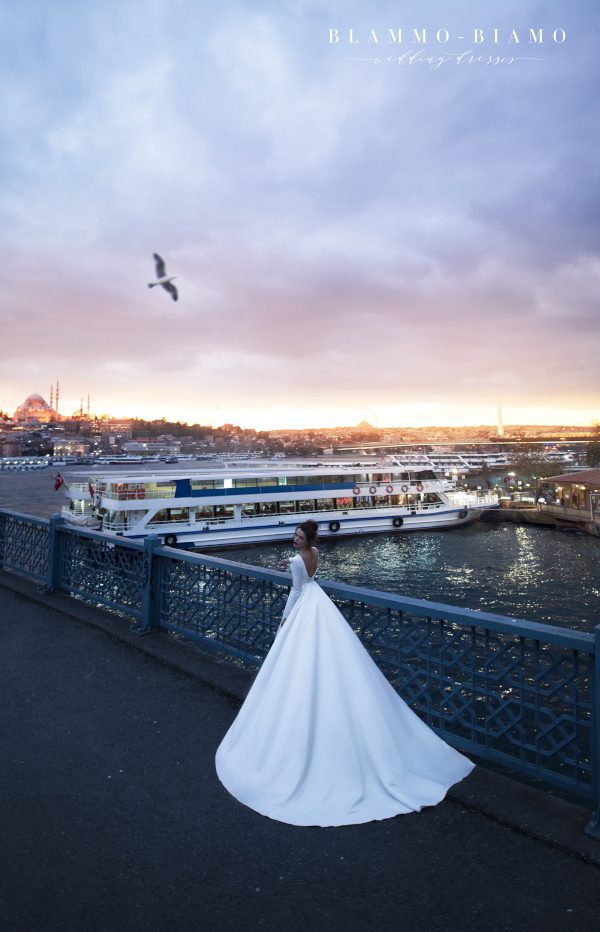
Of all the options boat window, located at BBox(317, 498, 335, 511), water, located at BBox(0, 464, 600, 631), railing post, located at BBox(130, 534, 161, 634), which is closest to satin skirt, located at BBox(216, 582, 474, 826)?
railing post, located at BBox(130, 534, 161, 634)

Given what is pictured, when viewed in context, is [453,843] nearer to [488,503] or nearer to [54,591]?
[54,591]

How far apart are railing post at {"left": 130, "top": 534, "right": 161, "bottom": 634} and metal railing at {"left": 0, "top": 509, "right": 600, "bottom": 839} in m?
0.01

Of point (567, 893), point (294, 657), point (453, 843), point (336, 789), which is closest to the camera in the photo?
point (567, 893)

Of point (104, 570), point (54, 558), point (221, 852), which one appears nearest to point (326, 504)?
point (54, 558)

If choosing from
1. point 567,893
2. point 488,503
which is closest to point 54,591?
point 567,893

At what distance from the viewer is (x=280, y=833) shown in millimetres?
3199

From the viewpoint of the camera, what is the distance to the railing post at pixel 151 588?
6.67 metres

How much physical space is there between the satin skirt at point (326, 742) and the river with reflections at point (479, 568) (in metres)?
18.6

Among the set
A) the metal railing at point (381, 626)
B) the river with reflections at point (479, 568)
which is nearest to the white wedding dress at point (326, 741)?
the metal railing at point (381, 626)

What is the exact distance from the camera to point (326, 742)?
3541mm

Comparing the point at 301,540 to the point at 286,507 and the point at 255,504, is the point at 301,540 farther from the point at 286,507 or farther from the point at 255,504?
the point at 286,507

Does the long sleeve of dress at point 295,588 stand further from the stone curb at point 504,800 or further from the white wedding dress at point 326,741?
the stone curb at point 504,800

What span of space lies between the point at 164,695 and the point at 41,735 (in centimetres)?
108

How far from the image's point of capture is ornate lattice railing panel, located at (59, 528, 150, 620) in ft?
22.8
